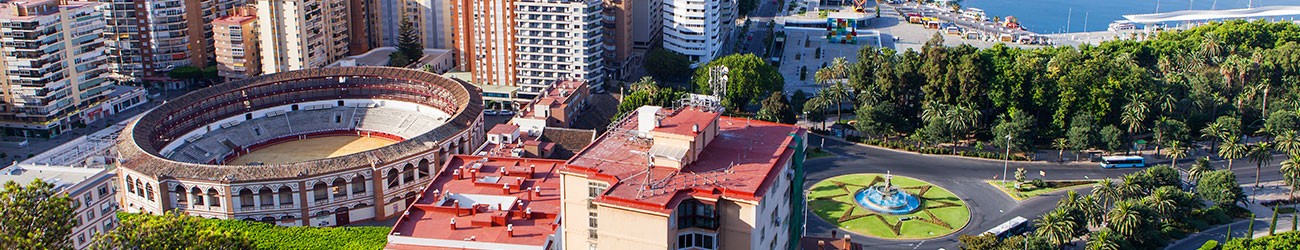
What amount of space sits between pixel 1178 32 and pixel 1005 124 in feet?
212

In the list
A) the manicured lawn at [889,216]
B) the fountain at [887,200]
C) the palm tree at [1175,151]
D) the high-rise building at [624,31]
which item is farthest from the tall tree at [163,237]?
the high-rise building at [624,31]

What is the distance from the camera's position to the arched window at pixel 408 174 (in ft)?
370

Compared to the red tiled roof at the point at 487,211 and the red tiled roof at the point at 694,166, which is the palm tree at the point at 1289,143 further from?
the red tiled roof at the point at 487,211

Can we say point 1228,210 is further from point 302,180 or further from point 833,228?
point 302,180

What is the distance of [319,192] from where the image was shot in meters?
108

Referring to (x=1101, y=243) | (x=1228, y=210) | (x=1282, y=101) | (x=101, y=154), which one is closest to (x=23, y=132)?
(x=101, y=154)

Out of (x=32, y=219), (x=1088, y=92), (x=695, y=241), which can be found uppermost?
(x=695, y=241)

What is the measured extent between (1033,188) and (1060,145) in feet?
37.4

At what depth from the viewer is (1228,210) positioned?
10800 centimetres

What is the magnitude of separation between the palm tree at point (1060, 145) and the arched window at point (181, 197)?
288 ft

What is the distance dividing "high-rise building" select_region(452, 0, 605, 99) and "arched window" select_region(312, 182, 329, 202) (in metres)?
49.3

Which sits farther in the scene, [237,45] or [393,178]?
[237,45]

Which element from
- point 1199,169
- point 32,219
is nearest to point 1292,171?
point 1199,169

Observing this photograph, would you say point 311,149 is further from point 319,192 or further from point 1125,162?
point 1125,162
